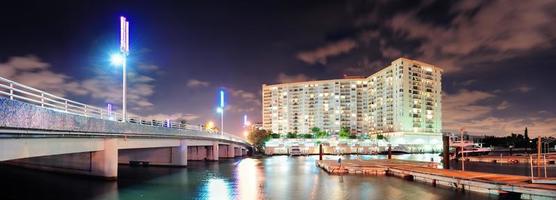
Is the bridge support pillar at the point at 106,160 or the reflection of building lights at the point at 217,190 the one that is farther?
the bridge support pillar at the point at 106,160

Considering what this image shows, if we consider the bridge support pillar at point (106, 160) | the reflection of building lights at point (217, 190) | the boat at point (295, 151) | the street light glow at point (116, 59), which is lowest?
the boat at point (295, 151)

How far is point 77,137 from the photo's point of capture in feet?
109

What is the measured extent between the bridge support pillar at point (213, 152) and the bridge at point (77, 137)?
53.7ft

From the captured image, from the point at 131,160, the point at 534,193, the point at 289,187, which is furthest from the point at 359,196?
the point at 131,160

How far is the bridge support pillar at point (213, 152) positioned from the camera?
9912 centimetres

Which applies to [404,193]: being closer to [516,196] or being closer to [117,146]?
[516,196]

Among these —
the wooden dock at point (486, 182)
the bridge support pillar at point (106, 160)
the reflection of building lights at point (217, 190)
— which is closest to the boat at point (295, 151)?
the wooden dock at point (486, 182)

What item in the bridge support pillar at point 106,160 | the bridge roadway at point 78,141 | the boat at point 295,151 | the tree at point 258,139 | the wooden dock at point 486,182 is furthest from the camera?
the tree at point 258,139

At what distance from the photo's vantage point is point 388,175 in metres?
59.1

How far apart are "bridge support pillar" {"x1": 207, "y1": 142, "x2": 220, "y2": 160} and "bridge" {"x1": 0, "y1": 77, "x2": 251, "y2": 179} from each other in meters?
16.4

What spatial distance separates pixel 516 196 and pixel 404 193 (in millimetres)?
9119

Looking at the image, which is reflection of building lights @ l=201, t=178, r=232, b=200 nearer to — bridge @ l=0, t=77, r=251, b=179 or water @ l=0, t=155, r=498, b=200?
water @ l=0, t=155, r=498, b=200

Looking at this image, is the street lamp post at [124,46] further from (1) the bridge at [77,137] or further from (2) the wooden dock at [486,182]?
(2) the wooden dock at [486,182]

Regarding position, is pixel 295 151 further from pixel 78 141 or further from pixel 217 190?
pixel 78 141
